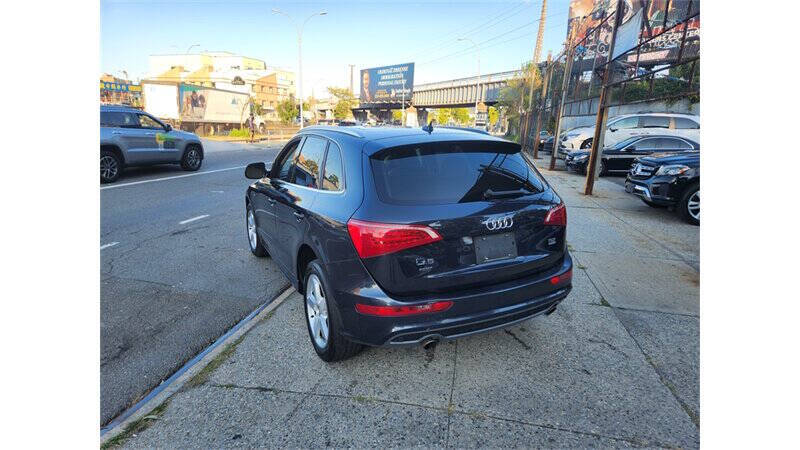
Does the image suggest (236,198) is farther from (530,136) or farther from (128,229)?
(530,136)

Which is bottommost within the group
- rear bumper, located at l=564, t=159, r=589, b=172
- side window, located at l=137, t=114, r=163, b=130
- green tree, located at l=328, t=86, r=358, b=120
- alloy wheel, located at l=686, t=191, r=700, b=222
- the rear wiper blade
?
alloy wheel, located at l=686, t=191, r=700, b=222

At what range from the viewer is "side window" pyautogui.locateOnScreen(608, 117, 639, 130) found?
610 inches

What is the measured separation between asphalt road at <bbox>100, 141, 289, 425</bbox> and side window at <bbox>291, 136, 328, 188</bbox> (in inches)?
54.8

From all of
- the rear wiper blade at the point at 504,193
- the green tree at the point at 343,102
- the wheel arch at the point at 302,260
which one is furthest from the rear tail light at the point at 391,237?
the green tree at the point at 343,102

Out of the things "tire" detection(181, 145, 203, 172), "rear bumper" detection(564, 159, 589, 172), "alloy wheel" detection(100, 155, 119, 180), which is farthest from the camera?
"rear bumper" detection(564, 159, 589, 172)

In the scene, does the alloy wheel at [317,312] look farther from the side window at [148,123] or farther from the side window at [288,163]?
the side window at [148,123]

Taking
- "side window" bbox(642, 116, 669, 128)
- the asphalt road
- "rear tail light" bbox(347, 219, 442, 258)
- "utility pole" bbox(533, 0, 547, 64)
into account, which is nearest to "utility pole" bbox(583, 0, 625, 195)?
"side window" bbox(642, 116, 669, 128)

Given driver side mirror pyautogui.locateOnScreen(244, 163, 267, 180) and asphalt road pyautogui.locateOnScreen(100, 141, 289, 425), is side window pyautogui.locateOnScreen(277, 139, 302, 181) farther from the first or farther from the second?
asphalt road pyautogui.locateOnScreen(100, 141, 289, 425)

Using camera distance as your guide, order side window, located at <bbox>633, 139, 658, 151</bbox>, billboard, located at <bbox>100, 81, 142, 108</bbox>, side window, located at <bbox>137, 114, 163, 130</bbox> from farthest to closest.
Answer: billboard, located at <bbox>100, 81, 142, 108</bbox>, side window, located at <bbox>633, 139, 658, 151</bbox>, side window, located at <bbox>137, 114, 163, 130</bbox>

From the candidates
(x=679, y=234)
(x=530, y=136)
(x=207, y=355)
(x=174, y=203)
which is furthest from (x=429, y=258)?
(x=530, y=136)

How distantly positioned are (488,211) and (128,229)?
6.36 m

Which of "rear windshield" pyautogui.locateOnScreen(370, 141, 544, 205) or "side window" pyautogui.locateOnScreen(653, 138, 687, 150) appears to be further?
"side window" pyautogui.locateOnScreen(653, 138, 687, 150)

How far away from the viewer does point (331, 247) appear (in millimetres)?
2725

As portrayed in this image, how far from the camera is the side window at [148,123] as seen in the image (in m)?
12.1
